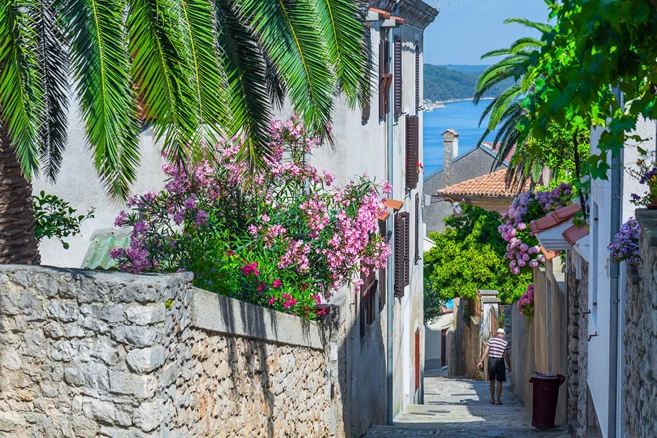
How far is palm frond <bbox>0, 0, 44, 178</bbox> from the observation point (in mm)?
6645

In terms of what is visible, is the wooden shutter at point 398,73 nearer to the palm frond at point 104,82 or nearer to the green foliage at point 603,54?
the palm frond at point 104,82

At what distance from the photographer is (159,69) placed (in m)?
6.97

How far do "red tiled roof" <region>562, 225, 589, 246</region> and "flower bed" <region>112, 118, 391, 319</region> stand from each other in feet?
10.8

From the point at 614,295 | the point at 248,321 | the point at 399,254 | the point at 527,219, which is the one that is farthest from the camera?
the point at 399,254

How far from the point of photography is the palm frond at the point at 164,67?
6.93 metres

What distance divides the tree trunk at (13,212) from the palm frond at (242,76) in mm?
2005

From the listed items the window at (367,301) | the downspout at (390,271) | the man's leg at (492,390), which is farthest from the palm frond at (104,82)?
the man's leg at (492,390)

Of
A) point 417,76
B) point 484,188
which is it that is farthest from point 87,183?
point 484,188

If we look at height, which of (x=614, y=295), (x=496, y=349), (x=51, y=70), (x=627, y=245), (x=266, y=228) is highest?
(x=51, y=70)

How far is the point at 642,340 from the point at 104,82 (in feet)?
13.0

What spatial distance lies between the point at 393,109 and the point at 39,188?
336 inches

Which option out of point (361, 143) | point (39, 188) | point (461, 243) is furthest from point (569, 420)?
point (461, 243)

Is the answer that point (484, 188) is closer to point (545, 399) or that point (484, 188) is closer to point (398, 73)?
point (398, 73)

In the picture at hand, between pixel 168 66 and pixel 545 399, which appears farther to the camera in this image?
pixel 545 399
